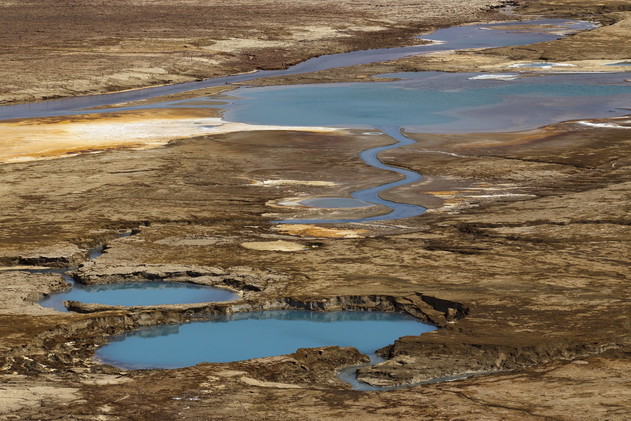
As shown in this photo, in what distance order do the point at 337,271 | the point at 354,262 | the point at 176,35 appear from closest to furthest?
the point at 337,271 → the point at 354,262 → the point at 176,35

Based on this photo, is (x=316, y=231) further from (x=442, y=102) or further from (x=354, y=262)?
(x=442, y=102)

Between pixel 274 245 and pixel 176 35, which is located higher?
pixel 176 35

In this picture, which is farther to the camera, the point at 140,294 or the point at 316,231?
the point at 316,231

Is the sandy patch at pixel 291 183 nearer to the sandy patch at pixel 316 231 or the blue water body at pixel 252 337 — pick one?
the sandy patch at pixel 316 231

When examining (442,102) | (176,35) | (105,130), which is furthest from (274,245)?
(176,35)

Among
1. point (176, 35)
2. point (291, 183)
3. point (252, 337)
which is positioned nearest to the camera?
point (252, 337)

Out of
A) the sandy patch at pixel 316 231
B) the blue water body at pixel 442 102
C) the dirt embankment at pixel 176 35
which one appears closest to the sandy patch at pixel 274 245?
the sandy patch at pixel 316 231

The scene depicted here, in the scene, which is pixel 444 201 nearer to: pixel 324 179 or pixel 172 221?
pixel 324 179
